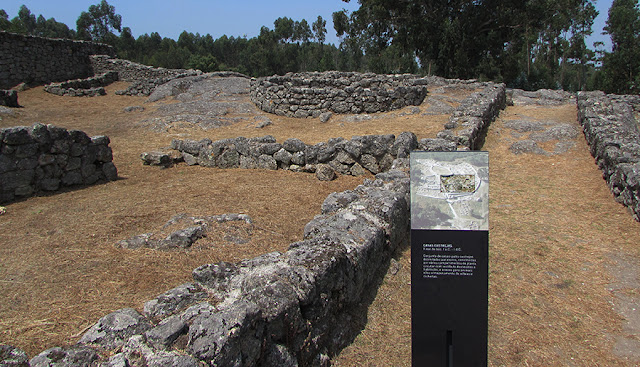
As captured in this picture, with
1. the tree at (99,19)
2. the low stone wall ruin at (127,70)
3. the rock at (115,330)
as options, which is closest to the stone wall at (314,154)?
the rock at (115,330)

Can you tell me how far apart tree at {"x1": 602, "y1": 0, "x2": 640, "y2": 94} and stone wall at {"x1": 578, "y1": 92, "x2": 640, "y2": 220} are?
20.5m

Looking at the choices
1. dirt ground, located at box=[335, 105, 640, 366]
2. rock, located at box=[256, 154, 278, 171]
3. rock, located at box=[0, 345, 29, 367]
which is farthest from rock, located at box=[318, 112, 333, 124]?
rock, located at box=[0, 345, 29, 367]

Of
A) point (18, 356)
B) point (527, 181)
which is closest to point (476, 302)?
point (18, 356)

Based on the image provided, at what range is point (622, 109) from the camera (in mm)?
15016

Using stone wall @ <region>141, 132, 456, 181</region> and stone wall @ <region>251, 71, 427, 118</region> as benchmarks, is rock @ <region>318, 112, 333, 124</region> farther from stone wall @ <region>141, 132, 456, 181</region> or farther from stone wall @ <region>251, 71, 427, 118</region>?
stone wall @ <region>141, 132, 456, 181</region>

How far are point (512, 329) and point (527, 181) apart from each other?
20.3ft

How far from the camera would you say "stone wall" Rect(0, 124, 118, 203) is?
812 centimetres

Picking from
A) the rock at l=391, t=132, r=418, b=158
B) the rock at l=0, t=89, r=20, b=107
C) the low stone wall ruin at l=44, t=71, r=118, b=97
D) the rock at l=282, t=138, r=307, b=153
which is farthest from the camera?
the low stone wall ruin at l=44, t=71, r=118, b=97

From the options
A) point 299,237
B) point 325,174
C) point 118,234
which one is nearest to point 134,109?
point 325,174

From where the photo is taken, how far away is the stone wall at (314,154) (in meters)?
9.80

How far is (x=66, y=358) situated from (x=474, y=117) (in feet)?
42.0

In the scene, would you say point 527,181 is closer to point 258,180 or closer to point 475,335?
point 258,180

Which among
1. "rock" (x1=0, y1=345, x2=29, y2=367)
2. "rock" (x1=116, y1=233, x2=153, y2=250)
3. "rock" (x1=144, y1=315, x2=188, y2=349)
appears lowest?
"rock" (x1=116, y1=233, x2=153, y2=250)

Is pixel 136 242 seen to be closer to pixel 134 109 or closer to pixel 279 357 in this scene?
pixel 279 357
